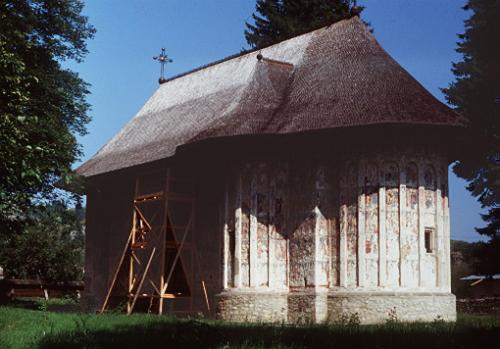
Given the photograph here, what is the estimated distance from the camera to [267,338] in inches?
558

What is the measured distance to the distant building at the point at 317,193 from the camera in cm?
2217

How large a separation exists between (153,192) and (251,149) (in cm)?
541

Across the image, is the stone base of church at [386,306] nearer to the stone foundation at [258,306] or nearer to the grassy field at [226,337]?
the stone foundation at [258,306]

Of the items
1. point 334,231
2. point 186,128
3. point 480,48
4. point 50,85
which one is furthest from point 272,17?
point 334,231

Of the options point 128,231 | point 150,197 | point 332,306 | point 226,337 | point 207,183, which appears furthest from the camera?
point 128,231

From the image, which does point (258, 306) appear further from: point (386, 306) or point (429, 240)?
point (429, 240)

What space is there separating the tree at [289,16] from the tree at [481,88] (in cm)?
668

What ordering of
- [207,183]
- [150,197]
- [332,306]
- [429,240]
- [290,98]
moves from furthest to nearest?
[150,197]
[207,183]
[290,98]
[429,240]
[332,306]

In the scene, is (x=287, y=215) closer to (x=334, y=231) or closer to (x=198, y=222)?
(x=334, y=231)

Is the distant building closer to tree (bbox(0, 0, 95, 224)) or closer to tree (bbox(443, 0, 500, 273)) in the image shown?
tree (bbox(0, 0, 95, 224))

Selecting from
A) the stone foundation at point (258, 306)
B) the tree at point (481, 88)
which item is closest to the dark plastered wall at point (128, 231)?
the stone foundation at point (258, 306)

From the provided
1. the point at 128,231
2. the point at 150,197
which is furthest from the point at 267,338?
the point at 128,231

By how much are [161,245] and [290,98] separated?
23.1ft

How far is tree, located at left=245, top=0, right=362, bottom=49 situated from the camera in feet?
137
